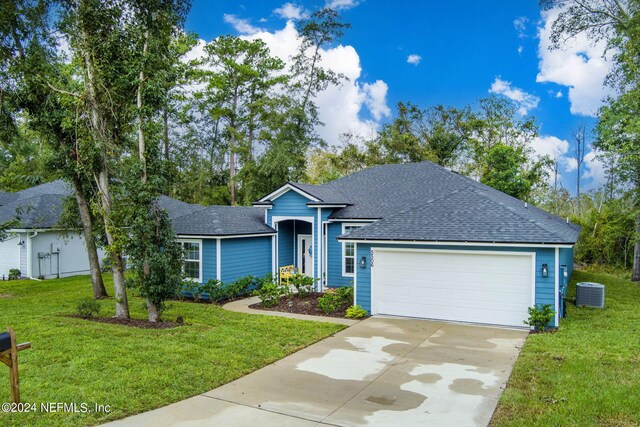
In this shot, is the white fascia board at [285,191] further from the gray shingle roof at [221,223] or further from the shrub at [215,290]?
the shrub at [215,290]

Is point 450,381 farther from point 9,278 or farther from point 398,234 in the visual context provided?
point 9,278

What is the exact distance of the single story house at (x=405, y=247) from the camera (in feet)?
34.7

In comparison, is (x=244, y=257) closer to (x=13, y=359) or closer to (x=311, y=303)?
(x=311, y=303)

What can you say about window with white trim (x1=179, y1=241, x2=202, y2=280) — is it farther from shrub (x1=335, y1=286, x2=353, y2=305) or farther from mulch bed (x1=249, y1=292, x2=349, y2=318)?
shrub (x1=335, y1=286, x2=353, y2=305)

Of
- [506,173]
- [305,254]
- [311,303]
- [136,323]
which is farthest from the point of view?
[506,173]

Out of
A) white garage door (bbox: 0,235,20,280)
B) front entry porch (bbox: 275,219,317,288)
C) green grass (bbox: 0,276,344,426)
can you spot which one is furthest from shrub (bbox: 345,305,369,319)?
white garage door (bbox: 0,235,20,280)

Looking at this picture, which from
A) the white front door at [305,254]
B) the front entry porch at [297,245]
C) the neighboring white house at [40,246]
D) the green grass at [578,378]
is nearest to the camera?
the green grass at [578,378]

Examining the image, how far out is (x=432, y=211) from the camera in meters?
12.6

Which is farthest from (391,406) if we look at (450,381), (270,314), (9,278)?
(9,278)

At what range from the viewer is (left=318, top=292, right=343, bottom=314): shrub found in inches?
490

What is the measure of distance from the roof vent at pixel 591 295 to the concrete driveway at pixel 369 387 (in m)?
5.22

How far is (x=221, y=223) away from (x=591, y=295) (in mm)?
12229

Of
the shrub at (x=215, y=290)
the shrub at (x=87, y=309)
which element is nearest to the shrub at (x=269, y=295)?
the shrub at (x=215, y=290)

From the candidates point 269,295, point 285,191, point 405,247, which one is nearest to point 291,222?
point 285,191
